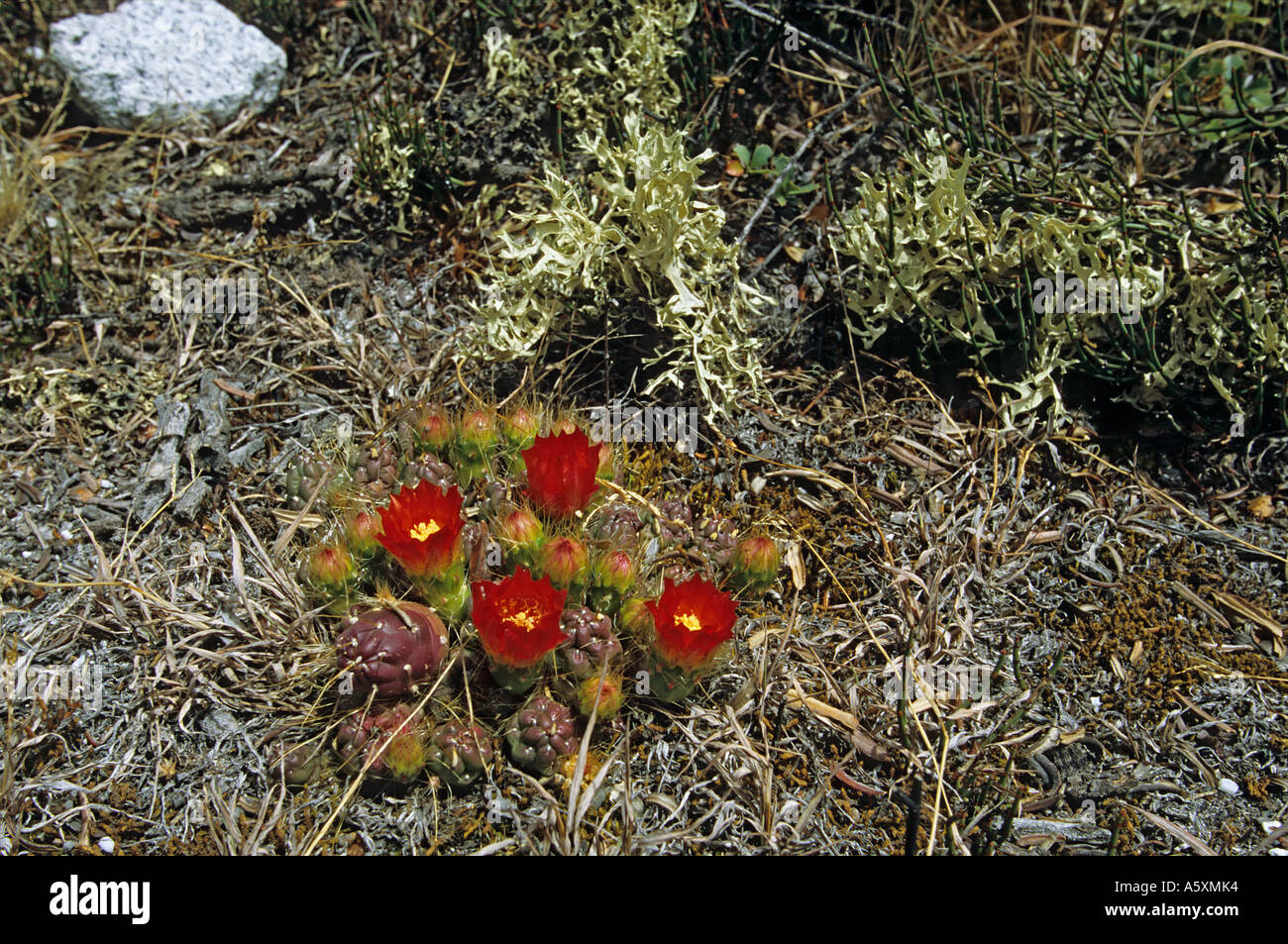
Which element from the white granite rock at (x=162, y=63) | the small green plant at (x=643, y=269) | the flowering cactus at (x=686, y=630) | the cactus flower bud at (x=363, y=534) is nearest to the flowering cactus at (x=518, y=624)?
the flowering cactus at (x=686, y=630)

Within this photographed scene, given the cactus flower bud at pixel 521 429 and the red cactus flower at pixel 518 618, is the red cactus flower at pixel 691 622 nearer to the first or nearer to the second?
the red cactus flower at pixel 518 618

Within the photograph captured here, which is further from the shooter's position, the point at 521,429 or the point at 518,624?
the point at 521,429

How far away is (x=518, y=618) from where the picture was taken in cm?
209

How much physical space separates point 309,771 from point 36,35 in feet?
11.7

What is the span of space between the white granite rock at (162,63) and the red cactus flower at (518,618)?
263cm

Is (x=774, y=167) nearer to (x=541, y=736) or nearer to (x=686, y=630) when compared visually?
(x=686, y=630)

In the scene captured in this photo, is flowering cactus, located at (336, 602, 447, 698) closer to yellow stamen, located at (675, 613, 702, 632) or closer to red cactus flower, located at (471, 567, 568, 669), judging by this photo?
red cactus flower, located at (471, 567, 568, 669)

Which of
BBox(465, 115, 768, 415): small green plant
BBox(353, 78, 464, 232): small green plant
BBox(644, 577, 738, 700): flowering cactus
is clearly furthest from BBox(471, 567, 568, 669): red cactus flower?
BBox(353, 78, 464, 232): small green plant

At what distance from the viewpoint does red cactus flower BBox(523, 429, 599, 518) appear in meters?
2.27

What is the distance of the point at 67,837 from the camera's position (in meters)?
2.12

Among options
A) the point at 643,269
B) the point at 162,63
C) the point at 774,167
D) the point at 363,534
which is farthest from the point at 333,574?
the point at 162,63

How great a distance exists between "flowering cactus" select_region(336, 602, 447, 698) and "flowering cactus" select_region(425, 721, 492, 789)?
140mm

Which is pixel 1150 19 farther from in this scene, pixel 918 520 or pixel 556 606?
pixel 556 606

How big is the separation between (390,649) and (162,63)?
2791 millimetres
